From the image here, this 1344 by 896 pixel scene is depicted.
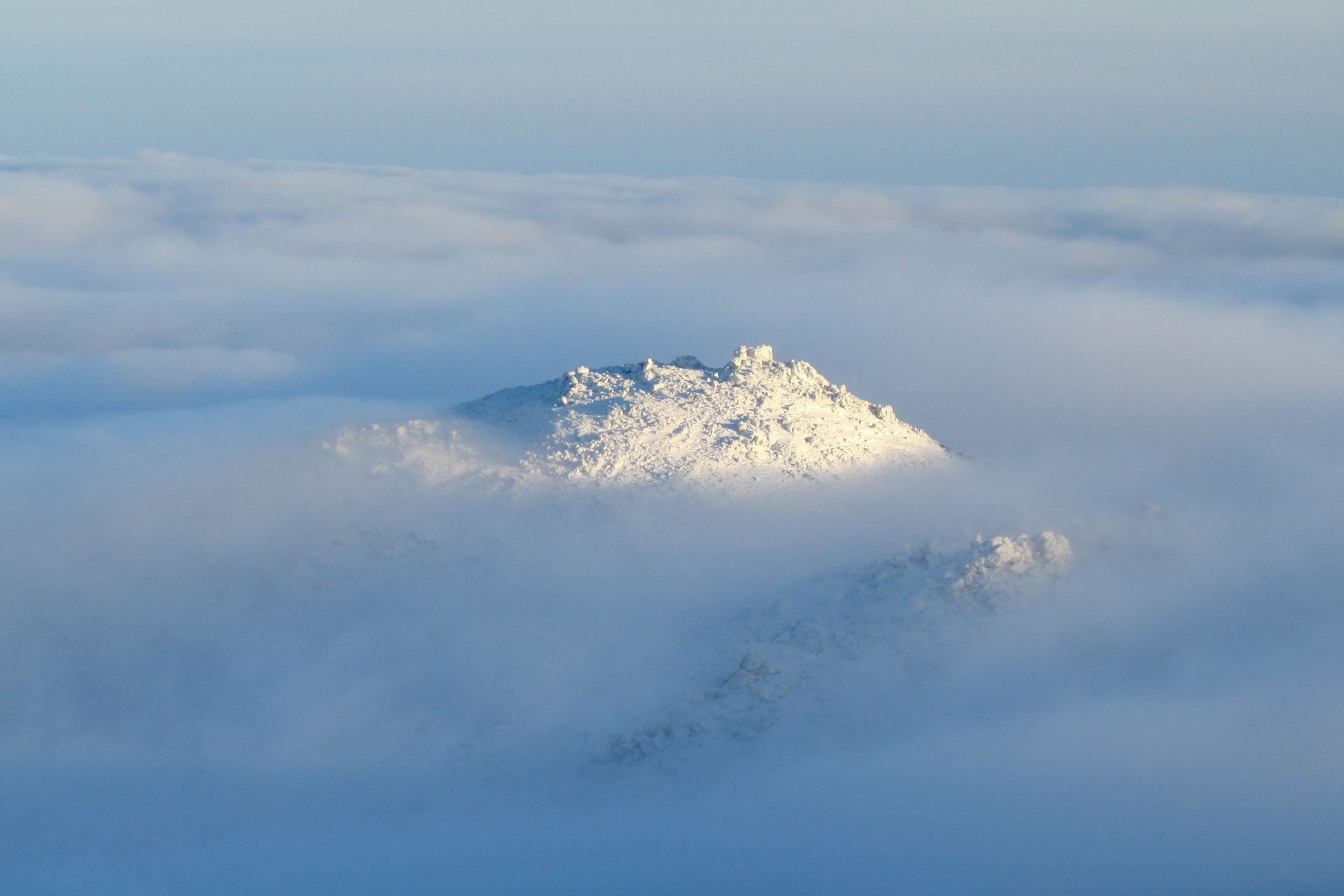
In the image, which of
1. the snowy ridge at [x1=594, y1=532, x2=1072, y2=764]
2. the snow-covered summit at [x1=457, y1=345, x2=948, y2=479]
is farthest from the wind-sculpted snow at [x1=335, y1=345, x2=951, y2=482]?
the snowy ridge at [x1=594, y1=532, x2=1072, y2=764]

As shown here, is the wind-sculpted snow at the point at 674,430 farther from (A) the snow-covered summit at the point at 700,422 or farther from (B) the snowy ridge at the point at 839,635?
(B) the snowy ridge at the point at 839,635

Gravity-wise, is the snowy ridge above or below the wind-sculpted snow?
below

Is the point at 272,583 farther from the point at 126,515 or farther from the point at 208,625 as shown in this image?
the point at 126,515

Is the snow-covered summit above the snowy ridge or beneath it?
above

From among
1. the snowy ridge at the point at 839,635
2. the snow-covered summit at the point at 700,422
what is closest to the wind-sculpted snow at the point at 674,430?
the snow-covered summit at the point at 700,422

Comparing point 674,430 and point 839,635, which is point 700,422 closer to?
point 674,430

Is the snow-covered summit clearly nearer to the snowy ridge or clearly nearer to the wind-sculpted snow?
the wind-sculpted snow

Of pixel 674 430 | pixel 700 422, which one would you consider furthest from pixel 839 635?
pixel 700 422

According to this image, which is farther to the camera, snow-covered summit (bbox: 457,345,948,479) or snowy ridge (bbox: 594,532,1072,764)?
snow-covered summit (bbox: 457,345,948,479)
